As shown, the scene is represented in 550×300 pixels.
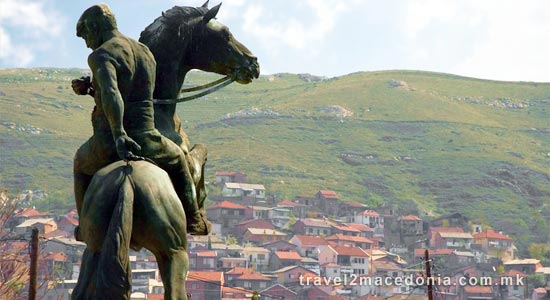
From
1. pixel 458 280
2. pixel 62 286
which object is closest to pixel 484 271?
pixel 458 280

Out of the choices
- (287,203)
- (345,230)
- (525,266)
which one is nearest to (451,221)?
(345,230)

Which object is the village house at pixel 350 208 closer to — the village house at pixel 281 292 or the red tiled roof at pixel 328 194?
the red tiled roof at pixel 328 194

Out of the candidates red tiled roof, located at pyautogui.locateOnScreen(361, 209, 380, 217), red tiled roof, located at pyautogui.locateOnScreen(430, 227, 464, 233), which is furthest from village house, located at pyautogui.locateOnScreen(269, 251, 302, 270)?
red tiled roof, located at pyautogui.locateOnScreen(361, 209, 380, 217)

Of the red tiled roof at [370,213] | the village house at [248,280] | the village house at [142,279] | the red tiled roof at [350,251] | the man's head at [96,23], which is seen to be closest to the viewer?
the man's head at [96,23]

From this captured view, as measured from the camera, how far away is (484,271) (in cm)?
15175

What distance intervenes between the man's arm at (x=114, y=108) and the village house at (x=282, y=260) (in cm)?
14144

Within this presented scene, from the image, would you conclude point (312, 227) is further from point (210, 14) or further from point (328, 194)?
point (210, 14)

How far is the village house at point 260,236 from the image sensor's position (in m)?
164

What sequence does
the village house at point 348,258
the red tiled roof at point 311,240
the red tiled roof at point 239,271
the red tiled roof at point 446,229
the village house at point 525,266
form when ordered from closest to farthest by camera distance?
the red tiled roof at point 239,271 → the village house at point 525,266 → the village house at point 348,258 → the red tiled roof at point 311,240 → the red tiled roof at point 446,229

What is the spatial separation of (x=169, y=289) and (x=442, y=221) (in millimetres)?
170956

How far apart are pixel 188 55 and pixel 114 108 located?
1159 mm

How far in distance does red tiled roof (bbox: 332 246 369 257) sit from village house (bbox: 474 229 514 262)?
21094 mm

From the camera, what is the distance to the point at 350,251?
153 meters

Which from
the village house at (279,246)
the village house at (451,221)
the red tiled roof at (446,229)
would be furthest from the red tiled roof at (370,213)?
the village house at (279,246)
